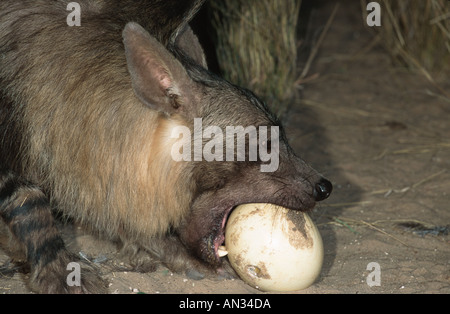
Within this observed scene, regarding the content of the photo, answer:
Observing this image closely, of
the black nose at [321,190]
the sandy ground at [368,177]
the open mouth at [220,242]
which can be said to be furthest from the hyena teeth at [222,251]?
the black nose at [321,190]

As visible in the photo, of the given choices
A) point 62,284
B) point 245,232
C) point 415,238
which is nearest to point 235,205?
point 245,232

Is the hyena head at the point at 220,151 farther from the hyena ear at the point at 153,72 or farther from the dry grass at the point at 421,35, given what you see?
the dry grass at the point at 421,35

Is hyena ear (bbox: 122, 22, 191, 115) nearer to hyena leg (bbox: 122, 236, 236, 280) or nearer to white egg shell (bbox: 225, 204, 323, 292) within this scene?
white egg shell (bbox: 225, 204, 323, 292)

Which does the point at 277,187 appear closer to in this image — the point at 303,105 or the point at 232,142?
the point at 232,142

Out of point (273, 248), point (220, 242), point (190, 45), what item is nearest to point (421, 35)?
point (190, 45)

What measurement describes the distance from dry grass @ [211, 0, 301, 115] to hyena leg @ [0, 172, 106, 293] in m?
2.37

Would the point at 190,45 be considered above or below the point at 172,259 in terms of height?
above

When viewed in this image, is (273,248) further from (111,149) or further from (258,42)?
(258,42)

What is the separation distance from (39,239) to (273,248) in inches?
46.6

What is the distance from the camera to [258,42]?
223 inches

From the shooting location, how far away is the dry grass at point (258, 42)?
5.62 metres

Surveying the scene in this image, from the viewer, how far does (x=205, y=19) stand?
500 cm

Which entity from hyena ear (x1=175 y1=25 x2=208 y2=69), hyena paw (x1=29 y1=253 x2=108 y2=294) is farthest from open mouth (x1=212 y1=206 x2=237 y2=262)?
hyena ear (x1=175 y1=25 x2=208 y2=69)

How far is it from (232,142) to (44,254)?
109cm
